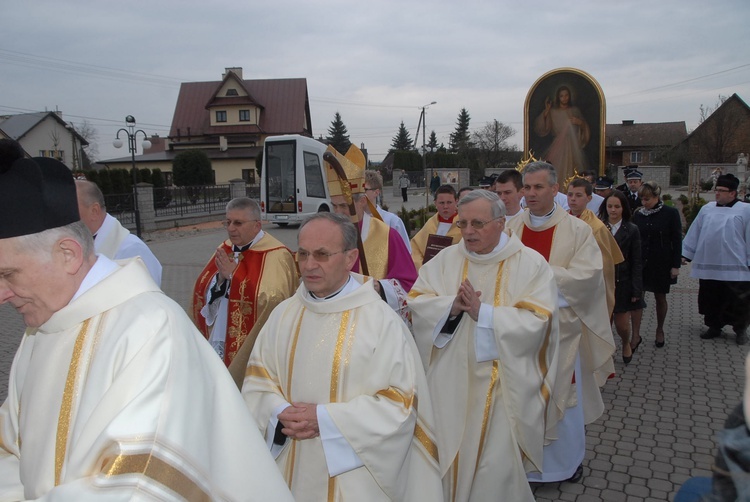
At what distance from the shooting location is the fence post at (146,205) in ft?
71.4

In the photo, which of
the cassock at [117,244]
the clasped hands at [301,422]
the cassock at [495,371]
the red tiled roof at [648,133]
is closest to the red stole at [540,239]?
the cassock at [495,371]

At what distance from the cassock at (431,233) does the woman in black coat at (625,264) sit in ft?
6.24

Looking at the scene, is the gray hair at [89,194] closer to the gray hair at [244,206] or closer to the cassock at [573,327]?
the gray hair at [244,206]

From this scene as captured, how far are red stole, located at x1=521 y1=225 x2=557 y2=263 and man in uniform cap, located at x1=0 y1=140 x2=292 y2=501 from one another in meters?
3.39

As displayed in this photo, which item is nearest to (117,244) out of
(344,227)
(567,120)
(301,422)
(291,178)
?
(344,227)

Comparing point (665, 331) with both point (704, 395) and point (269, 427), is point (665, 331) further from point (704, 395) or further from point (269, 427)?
point (269, 427)

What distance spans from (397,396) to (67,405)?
1.33m

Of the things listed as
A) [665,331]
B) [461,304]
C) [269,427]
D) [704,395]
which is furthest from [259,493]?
[665,331]

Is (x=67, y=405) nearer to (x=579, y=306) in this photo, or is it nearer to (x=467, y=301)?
(x=467, y=301)

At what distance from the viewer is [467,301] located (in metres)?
3.23

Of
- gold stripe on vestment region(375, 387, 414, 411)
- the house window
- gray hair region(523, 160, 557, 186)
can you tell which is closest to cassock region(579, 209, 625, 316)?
gray hair region(523, 160, 557, 186)

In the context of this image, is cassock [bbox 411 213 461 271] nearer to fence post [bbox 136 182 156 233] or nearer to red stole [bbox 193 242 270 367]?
red stole [bbox 193 242 270 367]

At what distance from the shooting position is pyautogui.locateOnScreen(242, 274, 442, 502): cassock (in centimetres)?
243

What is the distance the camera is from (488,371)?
3.39 m
